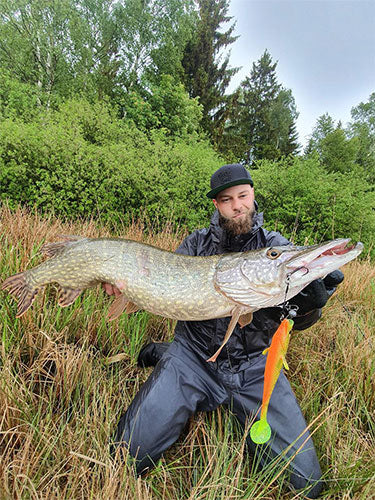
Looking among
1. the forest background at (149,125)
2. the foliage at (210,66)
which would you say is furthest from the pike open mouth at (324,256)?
the foliage at (210,66)

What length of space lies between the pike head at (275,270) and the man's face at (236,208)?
0.33 metres

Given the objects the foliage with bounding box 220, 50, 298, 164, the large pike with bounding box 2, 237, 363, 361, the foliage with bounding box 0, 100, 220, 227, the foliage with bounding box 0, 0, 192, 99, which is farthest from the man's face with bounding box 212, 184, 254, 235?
the foliage with bounding box 220, 50, 298, 164

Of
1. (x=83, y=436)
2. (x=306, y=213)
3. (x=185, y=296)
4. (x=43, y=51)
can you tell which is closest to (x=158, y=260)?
(x=185, y=296)

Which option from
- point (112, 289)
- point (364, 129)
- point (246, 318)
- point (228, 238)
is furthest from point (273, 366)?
point (364, 129)

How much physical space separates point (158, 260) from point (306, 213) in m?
3.50

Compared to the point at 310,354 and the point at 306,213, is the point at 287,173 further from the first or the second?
the point at 310,354

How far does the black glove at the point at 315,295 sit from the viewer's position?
1209 millimetres

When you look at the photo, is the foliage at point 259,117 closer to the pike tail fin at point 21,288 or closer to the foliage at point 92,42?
the foliage at point 92,42

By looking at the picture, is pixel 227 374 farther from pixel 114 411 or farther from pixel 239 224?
pixel 239 224

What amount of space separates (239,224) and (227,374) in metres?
0.85

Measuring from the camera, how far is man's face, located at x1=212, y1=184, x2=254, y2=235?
4.98 feet

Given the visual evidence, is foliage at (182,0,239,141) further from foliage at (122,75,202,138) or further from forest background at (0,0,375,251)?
foliage at (122,75,202,138)

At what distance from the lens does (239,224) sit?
1.51 metres

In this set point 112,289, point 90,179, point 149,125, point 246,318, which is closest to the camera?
point 246,318
